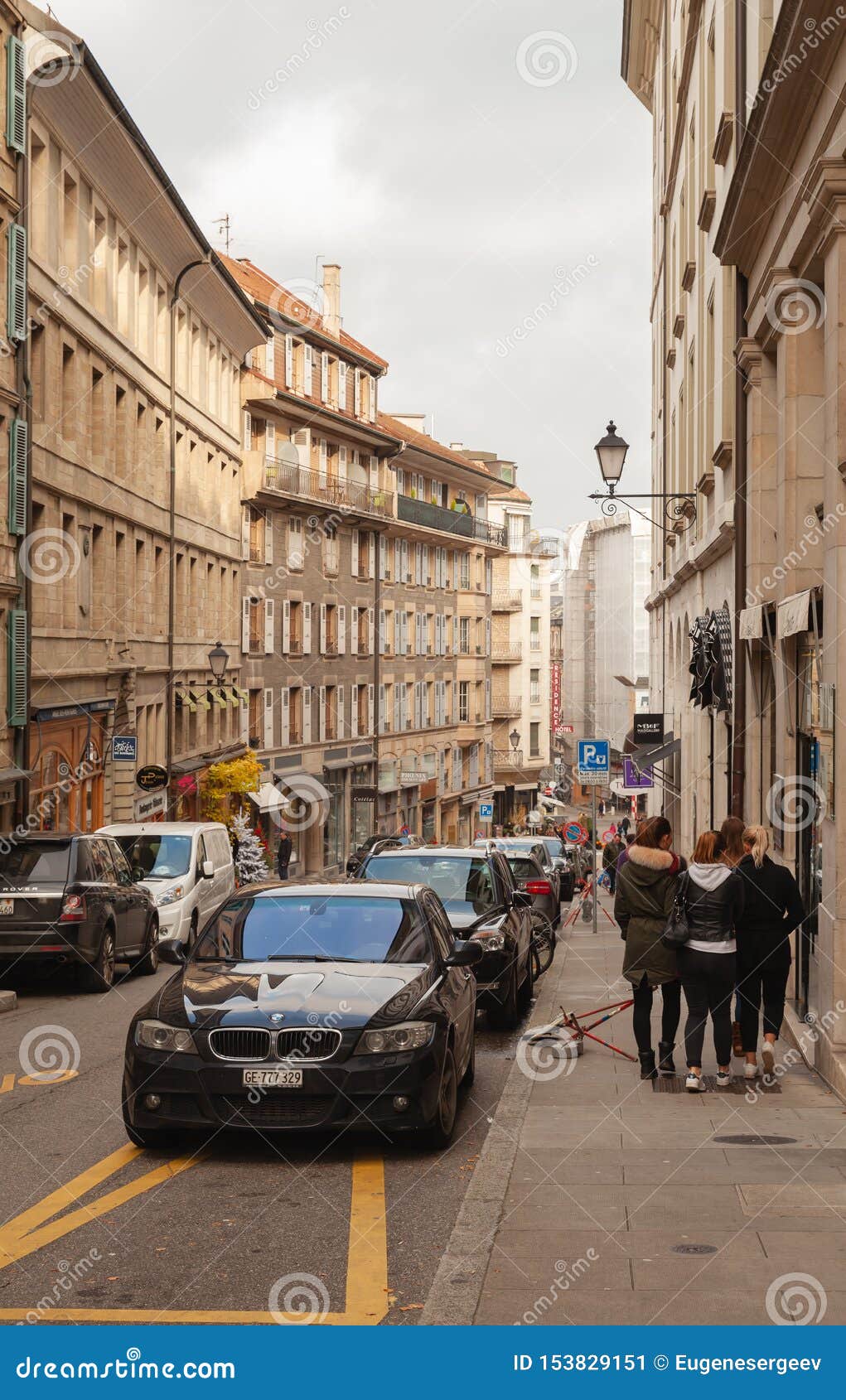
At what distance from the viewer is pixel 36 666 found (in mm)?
29000

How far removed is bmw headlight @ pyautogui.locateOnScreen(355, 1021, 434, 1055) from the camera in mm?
8922

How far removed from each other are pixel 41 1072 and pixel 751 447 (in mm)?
9437

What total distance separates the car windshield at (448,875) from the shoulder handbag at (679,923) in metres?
5.18

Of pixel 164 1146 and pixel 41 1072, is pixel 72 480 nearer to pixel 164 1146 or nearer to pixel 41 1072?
pixel 41 1072

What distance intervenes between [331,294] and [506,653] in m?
29.9

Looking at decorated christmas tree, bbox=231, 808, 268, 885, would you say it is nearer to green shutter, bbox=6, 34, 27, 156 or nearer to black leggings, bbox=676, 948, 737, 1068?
green shutter, bbox=6, 34, 27, 156

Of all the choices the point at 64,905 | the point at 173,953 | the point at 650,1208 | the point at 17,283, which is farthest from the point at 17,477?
the point at 650,1208

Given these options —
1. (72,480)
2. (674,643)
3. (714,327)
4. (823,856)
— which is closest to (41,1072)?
(823,856)

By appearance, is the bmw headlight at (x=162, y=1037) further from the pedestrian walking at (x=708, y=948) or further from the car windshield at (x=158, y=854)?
the car windshield at (x=158, y=854)

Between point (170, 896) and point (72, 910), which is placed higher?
point (72, 910)

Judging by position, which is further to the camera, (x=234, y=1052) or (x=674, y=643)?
(x=674, y=643)

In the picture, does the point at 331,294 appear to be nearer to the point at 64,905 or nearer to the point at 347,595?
the point at 347,595

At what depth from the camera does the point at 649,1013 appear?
1147cm

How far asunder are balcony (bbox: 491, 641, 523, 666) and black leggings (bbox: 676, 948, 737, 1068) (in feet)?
257
